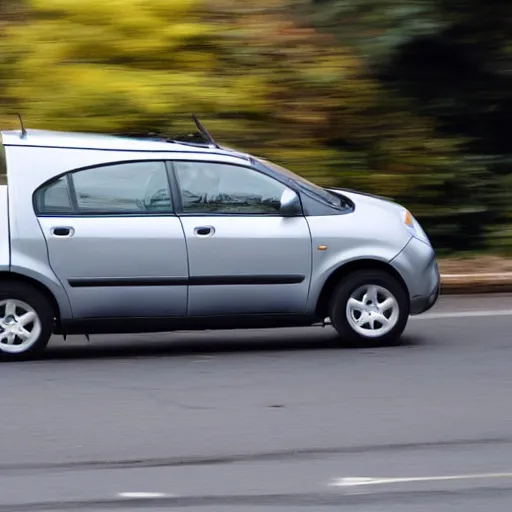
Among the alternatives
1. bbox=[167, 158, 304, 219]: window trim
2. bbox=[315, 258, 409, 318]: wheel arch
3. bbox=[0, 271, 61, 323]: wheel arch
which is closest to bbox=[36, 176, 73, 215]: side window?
bbox=[0, 271, 61, 323]: wheel arch

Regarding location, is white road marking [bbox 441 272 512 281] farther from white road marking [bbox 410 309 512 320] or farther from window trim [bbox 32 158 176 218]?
window trim [bbox 32 158 176 218]

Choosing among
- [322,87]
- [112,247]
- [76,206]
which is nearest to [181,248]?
[112,247]

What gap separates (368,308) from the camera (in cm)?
915

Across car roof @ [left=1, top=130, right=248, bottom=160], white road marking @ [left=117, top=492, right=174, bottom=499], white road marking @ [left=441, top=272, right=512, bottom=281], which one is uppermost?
car roof @ [left=1, top=130, right=248, bottom=160]

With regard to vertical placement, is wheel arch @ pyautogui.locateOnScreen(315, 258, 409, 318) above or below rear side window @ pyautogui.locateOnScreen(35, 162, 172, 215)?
below

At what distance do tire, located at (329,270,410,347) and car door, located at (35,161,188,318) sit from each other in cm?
122

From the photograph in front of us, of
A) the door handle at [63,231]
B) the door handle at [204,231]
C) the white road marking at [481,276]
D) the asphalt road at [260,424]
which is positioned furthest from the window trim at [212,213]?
the white road marking at [481,276]

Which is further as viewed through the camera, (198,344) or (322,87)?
(322,87)

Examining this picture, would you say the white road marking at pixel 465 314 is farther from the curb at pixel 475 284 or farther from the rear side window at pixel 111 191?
the rear side window at pixel 111 191

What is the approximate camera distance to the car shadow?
9.41 m

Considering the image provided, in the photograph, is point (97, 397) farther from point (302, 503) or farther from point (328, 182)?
point (328, 182)

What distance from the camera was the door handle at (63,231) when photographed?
874 cm

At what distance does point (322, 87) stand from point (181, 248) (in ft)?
19.4

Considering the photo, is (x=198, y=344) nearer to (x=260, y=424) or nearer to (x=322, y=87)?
(x=260, y=424)
